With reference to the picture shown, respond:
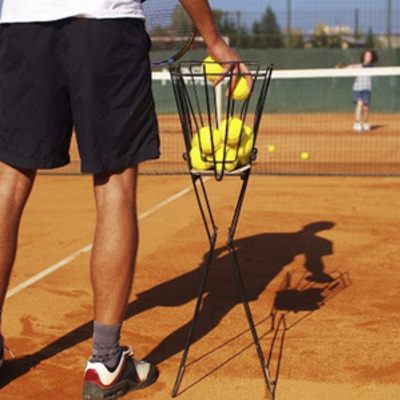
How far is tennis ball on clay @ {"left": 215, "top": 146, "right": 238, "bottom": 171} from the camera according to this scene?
306cm

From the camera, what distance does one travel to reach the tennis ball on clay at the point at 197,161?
3090mm

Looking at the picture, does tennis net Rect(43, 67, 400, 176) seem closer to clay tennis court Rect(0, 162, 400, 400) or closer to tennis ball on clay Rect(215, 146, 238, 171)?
clay tennis court Rect(0, 162, 400, 400)

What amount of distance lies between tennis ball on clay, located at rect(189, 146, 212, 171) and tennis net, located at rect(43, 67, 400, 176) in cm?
502

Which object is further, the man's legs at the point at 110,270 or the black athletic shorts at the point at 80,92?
the man's legs at the point at 110,270

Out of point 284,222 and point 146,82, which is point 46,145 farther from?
point 284,222

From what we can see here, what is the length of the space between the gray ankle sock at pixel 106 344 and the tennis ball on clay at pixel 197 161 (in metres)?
0.68

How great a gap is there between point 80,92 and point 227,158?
62 centimetres

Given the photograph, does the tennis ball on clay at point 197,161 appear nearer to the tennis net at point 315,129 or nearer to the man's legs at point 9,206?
the man's legs at point 9,206

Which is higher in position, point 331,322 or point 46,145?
point 46,145

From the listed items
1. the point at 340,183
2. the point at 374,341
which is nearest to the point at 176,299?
the point at 374,341

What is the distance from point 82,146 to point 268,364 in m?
1.23

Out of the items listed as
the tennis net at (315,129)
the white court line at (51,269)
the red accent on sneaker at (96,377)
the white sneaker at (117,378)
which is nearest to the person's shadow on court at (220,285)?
the white sneaker at (117,378)

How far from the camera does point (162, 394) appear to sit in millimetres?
3086

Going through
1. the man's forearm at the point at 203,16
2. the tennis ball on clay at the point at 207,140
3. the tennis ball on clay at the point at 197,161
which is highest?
the man's forearm at the point at 203,16
